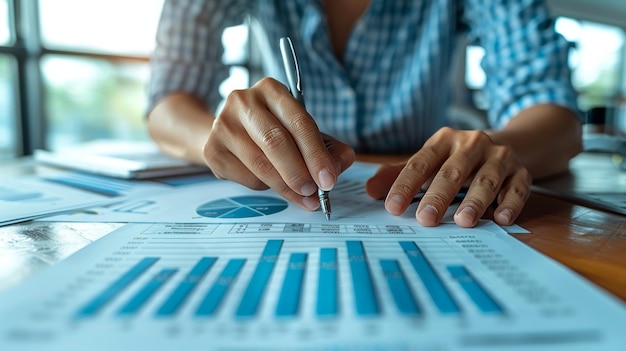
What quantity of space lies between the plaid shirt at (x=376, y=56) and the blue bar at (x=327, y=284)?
0.61 metres

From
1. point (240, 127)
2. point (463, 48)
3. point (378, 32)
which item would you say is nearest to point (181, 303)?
point (240, 127)

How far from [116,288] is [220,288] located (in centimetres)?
6

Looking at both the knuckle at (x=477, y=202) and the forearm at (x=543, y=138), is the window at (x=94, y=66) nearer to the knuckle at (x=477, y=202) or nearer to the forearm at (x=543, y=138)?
the forearm at (x=543, y=138)

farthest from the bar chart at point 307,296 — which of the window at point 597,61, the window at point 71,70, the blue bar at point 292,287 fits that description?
the window at point 597,61

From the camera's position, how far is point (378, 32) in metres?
0.95

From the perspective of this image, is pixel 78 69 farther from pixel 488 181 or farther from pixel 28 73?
pixel 488 181

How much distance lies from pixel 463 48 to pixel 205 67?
276 cm

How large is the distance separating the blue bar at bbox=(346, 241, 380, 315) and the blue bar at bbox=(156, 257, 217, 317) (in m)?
0.09

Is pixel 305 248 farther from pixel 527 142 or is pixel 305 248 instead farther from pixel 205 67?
pixel 205 67

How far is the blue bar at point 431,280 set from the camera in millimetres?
221

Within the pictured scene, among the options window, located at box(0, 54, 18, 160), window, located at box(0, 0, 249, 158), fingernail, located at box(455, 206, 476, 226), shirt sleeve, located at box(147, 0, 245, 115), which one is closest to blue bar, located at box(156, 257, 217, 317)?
fingernail, located at box(455, 206, 476, 226)

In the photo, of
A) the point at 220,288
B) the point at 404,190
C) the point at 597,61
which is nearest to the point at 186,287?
the point at 220,288

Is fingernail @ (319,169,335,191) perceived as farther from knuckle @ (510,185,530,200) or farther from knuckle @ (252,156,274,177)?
knuckle @ (510,185,530,200)

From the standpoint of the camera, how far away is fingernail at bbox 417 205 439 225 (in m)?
0.38
